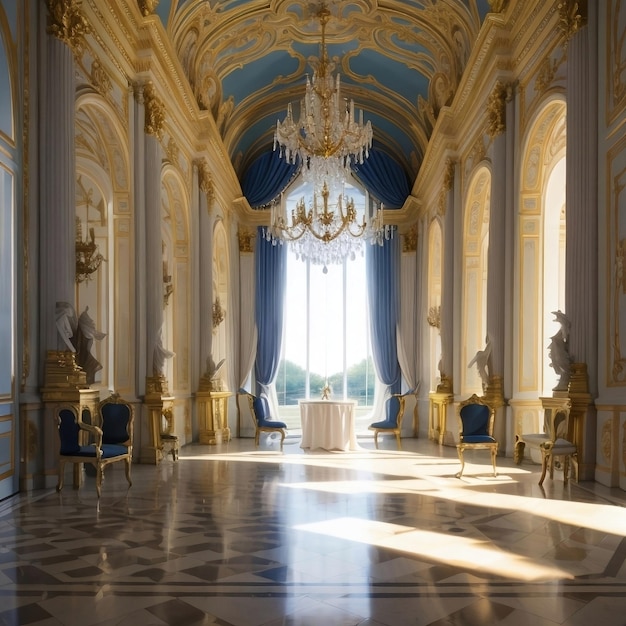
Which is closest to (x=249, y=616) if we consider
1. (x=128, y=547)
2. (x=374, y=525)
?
(x=128, y=547)

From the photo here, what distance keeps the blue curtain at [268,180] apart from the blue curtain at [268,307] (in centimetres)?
93

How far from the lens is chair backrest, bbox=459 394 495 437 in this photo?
906 cm

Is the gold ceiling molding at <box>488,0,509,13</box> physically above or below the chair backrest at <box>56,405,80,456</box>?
above

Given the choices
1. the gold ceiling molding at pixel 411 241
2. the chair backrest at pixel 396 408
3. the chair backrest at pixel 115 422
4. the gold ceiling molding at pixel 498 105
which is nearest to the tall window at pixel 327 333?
the gold ceiling molding at pixel 411 241

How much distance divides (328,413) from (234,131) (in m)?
7.57

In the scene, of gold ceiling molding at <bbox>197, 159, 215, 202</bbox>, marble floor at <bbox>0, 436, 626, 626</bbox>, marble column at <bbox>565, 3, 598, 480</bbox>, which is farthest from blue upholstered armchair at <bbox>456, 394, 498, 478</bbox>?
gold ceiling molding at <bbox>197, 159, 215, 202</bbox>

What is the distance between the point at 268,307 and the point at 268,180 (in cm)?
325

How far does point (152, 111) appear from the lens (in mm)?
10555

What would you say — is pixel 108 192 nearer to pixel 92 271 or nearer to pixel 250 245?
pixel 92 271

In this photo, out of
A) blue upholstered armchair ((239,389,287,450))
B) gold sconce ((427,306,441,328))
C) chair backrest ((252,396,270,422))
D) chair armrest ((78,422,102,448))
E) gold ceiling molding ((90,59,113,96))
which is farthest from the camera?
gold sconce ((427,306,441,328))

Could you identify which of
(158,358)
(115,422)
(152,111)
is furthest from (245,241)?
(115,422)

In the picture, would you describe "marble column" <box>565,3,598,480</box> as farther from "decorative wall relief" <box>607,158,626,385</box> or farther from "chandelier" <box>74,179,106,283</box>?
"chandelier" <box>74,179,106,283</box>

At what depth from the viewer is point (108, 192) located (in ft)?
33.3

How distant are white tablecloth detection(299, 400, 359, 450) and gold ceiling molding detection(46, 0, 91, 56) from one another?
7208 mm
